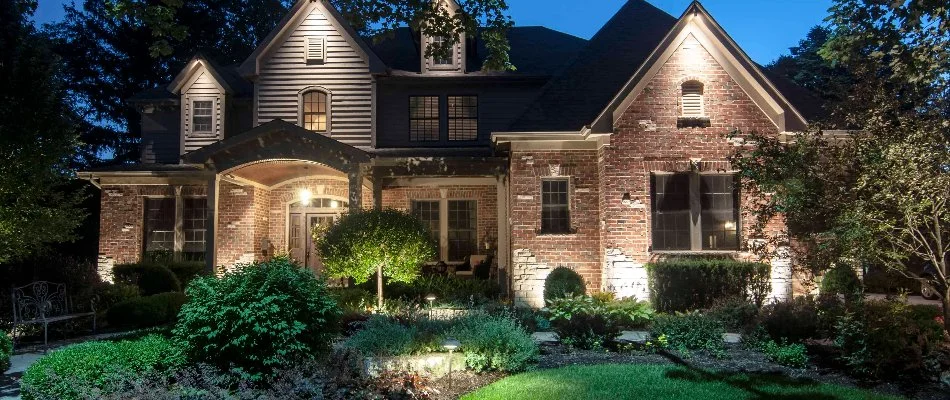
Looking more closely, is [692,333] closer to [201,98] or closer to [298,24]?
[298,24]

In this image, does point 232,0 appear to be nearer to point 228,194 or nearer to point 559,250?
point 228,194

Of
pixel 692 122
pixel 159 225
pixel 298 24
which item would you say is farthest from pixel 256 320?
pixel 159 225

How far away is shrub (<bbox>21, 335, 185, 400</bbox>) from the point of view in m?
6.86

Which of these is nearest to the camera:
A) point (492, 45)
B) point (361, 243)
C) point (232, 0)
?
point (492, 45)

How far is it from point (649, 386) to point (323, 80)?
14535mm

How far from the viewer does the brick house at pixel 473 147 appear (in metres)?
15.2

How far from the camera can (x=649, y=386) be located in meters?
7.59

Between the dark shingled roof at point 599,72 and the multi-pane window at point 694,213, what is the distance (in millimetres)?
2381

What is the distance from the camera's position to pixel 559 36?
23.9 metres

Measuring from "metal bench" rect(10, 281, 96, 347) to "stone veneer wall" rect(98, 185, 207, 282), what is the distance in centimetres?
701

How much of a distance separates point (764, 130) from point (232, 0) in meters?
29.4

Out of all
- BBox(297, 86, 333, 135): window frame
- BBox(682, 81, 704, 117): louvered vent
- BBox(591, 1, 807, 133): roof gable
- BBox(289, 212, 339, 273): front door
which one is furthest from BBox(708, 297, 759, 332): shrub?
BBox(289, 212, 339, 273): front door

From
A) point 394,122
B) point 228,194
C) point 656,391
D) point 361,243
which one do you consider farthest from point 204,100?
point 656,391

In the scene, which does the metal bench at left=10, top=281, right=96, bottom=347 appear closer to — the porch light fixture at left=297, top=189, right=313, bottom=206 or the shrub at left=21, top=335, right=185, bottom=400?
the shrub at left=21, top=335, right=185, bottom=400
